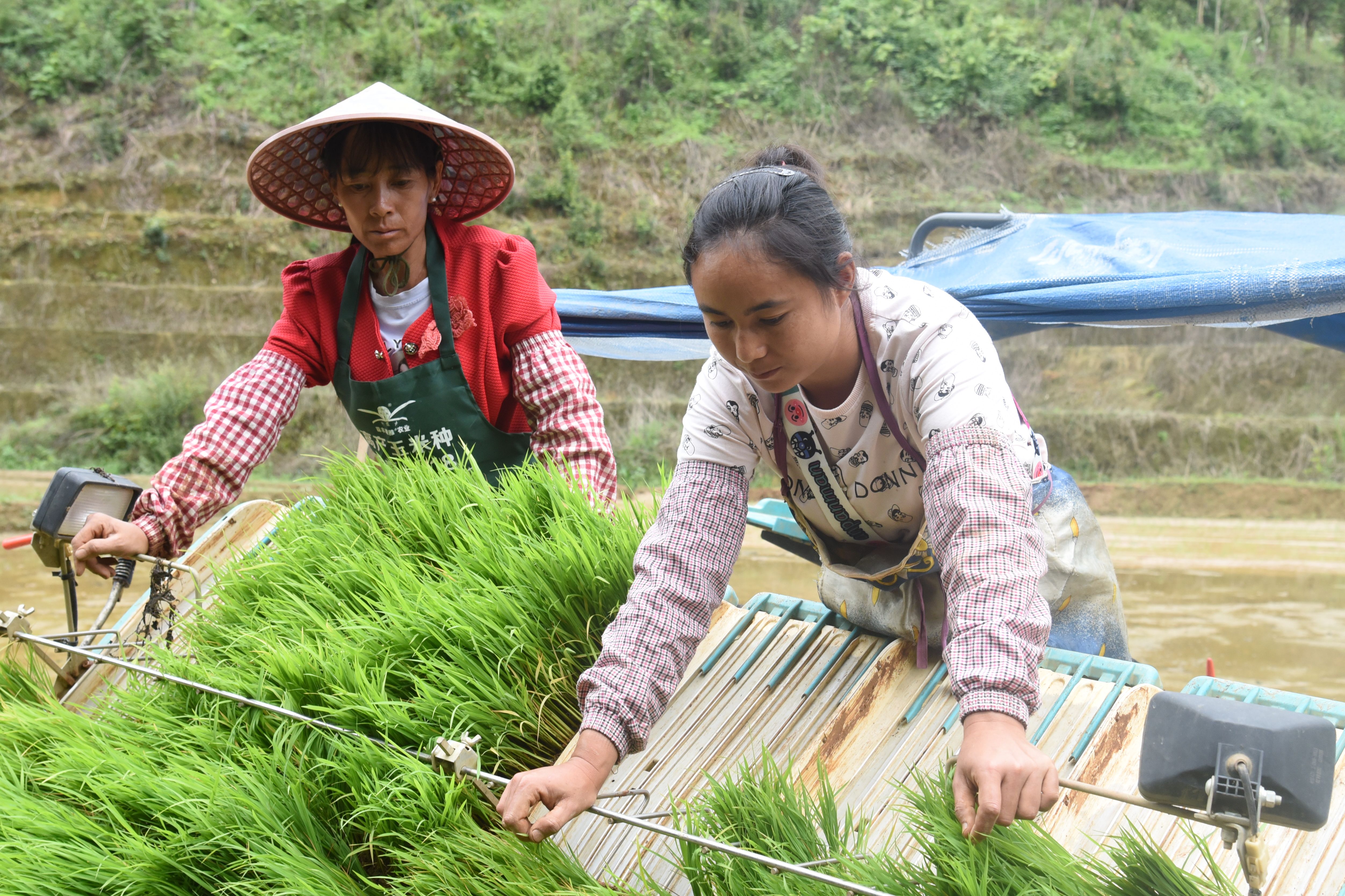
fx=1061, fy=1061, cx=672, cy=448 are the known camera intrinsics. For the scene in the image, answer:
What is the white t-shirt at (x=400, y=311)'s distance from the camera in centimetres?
244

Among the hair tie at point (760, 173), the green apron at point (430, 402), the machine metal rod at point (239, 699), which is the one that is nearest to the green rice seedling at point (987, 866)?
the machine metal rod at point (239, 699)

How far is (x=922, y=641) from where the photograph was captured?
6.12 ft

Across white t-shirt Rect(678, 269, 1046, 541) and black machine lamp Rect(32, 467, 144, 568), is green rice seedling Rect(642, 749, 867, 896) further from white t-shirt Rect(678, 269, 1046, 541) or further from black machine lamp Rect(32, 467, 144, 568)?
black machine lamp Rect(32, 467, 144, 568)

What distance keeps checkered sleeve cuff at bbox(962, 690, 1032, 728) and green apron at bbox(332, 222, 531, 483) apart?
144 cm

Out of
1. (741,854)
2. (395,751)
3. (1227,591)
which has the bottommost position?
(1227,591)

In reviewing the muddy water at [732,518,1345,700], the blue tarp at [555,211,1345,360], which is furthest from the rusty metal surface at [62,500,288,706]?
the muddy water at [732,518,1345,700]

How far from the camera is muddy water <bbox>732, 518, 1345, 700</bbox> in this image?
6020 mm

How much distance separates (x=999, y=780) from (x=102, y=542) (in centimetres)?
182

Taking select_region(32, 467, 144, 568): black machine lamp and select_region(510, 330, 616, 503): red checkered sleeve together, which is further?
select_region(510, 330, 616, 503): red checkered sleeve

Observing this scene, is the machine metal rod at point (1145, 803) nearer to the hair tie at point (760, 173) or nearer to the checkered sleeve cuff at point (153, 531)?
the hair tie at point (760, 173)

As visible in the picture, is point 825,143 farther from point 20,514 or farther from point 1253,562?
point 20,514

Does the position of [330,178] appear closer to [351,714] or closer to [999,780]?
[351,714]

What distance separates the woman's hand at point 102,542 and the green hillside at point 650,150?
8326mm

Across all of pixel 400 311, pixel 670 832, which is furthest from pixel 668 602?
pixel 400 311
